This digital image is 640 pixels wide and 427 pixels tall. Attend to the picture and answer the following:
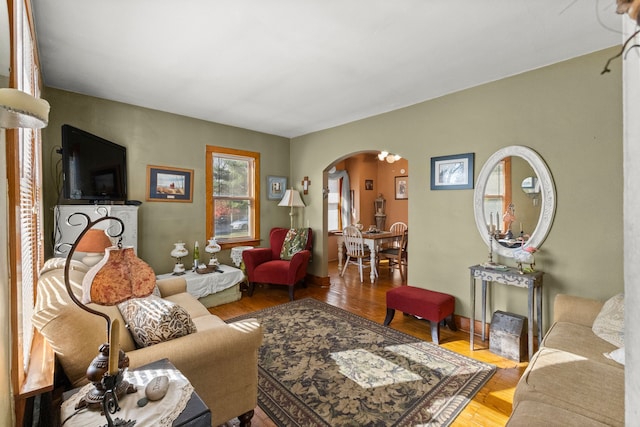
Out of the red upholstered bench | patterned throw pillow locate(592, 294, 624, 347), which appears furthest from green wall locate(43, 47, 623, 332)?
patterned throw pillow locate(592, 294, 624, 347)

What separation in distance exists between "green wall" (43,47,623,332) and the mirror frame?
0.05 m

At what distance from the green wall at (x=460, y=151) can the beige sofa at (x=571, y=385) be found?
855 millimetres

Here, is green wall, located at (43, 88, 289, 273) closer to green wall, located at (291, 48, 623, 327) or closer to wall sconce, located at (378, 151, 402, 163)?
wall sconce, located at (378, 151, 402, 163)

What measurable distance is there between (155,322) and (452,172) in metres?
3.05

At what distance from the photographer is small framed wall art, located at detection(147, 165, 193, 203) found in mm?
3752

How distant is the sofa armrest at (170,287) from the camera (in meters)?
2.88

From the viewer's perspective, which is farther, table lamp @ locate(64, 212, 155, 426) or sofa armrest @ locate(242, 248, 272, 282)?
sofa armrest @ locate(242, 248, 272, 282)

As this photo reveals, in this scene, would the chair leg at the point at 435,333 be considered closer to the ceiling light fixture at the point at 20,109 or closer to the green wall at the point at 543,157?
the green wall at the point at 543,157

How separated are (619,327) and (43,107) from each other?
3.01m

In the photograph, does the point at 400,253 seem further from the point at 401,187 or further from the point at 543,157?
the point at 543,157

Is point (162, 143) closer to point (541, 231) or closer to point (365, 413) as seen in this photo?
point (365, 413)

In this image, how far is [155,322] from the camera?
5.05ft

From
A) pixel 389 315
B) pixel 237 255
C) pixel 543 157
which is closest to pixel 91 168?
pixel 237 255

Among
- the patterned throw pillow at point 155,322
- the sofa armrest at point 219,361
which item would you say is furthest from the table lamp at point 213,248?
the sofa armrest at point 219,361
